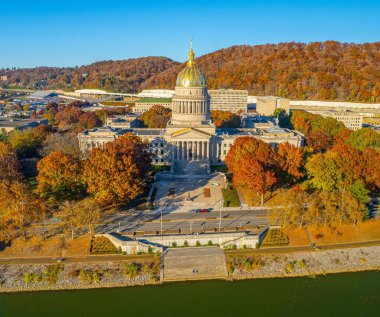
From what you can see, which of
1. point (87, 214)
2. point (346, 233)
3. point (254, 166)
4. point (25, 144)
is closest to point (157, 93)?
point (25, 144)

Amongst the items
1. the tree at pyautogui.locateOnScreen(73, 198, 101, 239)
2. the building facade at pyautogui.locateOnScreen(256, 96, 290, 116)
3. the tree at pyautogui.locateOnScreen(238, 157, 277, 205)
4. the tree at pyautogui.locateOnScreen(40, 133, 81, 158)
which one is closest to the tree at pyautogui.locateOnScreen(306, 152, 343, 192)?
the tree at pyautogui.locateOnScreen(238, 157, 277, 205)

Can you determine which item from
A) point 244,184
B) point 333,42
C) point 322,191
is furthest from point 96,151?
point 333,42

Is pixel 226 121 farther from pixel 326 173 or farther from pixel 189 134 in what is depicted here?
pixel 326 173

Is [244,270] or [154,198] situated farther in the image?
[154,198]

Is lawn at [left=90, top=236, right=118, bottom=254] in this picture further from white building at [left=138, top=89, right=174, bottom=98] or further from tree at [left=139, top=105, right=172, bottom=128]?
white building at [left=138, top=89, right=174, bottom=98]

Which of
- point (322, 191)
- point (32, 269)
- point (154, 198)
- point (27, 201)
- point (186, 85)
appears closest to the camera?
point (32, 269)

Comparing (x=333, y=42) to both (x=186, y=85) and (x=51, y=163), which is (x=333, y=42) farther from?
(x=51, y=163)
